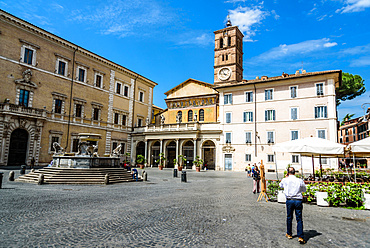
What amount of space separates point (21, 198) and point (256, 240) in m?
9.15

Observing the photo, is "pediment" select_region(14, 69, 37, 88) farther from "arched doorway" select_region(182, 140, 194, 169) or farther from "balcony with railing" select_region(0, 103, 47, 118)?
"arched doorway" select_region(182, 140, 194, 169)

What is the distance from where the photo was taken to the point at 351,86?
148 ft

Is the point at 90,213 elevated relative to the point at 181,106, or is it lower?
lower

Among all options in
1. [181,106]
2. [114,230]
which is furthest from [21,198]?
[181,106]

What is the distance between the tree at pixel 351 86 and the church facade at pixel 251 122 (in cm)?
1636

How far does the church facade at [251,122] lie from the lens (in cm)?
2977

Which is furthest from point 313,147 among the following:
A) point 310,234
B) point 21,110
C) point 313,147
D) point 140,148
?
point 140,148

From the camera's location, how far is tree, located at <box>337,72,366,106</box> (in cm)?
4503

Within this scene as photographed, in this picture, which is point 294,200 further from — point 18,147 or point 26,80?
point 26,80

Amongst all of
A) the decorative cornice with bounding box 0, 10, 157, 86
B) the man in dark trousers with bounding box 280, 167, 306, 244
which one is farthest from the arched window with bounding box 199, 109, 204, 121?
the man in dark trousers with bounding box 280, 167, 306, 244

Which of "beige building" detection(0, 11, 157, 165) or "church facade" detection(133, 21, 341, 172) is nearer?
"beige building" detection(0, 11, 157, 165)

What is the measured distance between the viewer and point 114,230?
598 centimetres

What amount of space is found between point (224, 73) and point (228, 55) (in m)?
3.82

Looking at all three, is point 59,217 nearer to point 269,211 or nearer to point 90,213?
point 90,213
